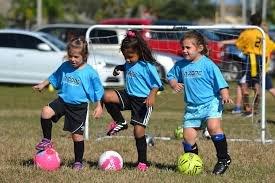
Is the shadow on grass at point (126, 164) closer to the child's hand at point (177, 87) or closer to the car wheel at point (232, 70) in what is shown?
the child's hand at point (177, 87)

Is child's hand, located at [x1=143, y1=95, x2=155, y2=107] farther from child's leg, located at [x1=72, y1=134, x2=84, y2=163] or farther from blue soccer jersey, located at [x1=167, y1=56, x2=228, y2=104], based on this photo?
child's leg, located at [x1=72, y1=134, x2=84, y2=163]

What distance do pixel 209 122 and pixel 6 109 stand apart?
823 cm

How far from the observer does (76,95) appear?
8156 millimetres

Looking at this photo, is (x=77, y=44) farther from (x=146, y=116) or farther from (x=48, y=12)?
(x=48, y=12)

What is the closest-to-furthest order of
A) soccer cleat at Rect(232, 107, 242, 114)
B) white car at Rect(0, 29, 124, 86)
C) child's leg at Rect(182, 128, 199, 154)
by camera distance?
child's leg at Rect(182, 128, 199, 154) → soccer cleat at Rect(232, 107, 242, 114) → white car at Rect(0, 29, 124, 86)

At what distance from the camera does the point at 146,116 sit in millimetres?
8453

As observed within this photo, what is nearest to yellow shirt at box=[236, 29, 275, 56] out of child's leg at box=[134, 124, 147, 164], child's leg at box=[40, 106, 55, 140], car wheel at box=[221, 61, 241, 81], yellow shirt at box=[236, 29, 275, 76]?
yellow shirt at box=[236, 29, 275, 76]

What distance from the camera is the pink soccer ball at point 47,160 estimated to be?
812 centimetres

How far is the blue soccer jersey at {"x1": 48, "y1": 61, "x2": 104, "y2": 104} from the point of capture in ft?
26.8

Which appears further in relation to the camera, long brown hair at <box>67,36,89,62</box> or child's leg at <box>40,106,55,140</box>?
child's leg at <box>40,106,55,140</box>

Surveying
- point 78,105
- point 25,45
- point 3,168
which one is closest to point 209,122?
point 78,105

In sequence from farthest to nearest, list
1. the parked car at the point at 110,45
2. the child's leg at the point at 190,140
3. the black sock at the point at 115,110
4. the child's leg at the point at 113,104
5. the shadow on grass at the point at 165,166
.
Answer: the parked car at the point at 110,45
the black sock at the point at 115,110
the child's leg at the point at 113,104
the shadow on grass at the point at 165,166
the child's leg at the point at 190,140

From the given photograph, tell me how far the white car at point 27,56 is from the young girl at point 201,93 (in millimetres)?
12420

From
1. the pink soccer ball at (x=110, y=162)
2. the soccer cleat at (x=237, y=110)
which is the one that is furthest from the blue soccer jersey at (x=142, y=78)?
the soccer cleat at (x=237, y=110)
